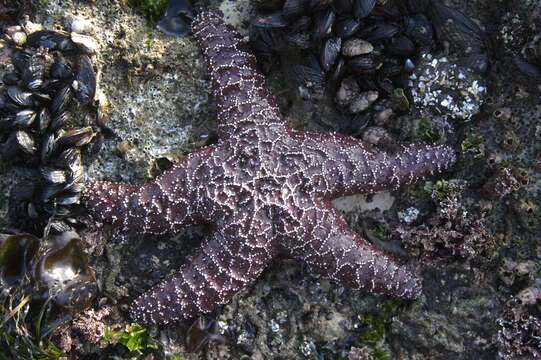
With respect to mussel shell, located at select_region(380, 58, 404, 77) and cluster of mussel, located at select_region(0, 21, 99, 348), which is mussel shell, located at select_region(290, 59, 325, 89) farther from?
cluster of mussel, located at select_region(0, 21, 99, 348)

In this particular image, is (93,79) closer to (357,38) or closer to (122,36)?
(122,36)

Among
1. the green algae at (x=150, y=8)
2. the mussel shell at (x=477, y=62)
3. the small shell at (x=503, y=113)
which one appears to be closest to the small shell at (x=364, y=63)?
the mussel shell at (x=477, y=62)

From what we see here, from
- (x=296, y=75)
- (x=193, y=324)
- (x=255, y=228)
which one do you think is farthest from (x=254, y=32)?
(x=193, y=324)

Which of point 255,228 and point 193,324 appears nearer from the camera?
point 255,228

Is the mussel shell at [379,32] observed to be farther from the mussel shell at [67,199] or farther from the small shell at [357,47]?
the mussel shell at [67,199]

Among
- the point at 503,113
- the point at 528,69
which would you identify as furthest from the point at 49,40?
the point at 528,69

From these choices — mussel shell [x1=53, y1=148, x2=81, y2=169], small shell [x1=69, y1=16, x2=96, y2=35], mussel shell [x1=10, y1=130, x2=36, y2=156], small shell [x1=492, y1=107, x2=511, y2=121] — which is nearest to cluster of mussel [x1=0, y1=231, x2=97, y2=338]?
mussel shell [x1=53, y1=148, x2=81, y2=169]
